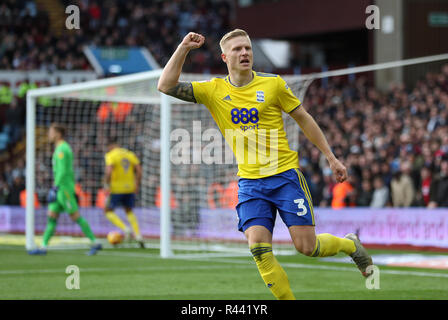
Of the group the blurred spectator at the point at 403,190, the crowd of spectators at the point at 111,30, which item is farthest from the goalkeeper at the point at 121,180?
the crowd of spectators at the point at 111,30

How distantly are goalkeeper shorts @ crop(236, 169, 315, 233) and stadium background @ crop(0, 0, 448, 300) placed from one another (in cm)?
826

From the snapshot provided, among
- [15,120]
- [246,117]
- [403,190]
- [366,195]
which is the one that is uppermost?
[15,120]

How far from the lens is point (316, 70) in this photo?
101ft

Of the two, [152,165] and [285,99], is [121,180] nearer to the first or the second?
[152,165]

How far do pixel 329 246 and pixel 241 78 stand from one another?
5.25 ft

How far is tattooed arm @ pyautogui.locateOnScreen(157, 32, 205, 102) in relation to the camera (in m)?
6.20

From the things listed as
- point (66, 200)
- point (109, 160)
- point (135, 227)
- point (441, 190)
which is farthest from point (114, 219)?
point (441, 190)

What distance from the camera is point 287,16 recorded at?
103ft

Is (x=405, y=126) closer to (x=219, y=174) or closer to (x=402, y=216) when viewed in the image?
(x=402, y=216)

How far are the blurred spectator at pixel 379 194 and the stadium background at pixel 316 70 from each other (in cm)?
2

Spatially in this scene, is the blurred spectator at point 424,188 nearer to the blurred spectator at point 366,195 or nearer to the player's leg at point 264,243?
the blurred spectator at point 366,195

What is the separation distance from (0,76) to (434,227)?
18041 millimetres

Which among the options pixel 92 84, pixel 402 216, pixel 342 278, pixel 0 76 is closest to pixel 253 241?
pixel 342 278

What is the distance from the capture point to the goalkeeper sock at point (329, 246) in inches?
260
